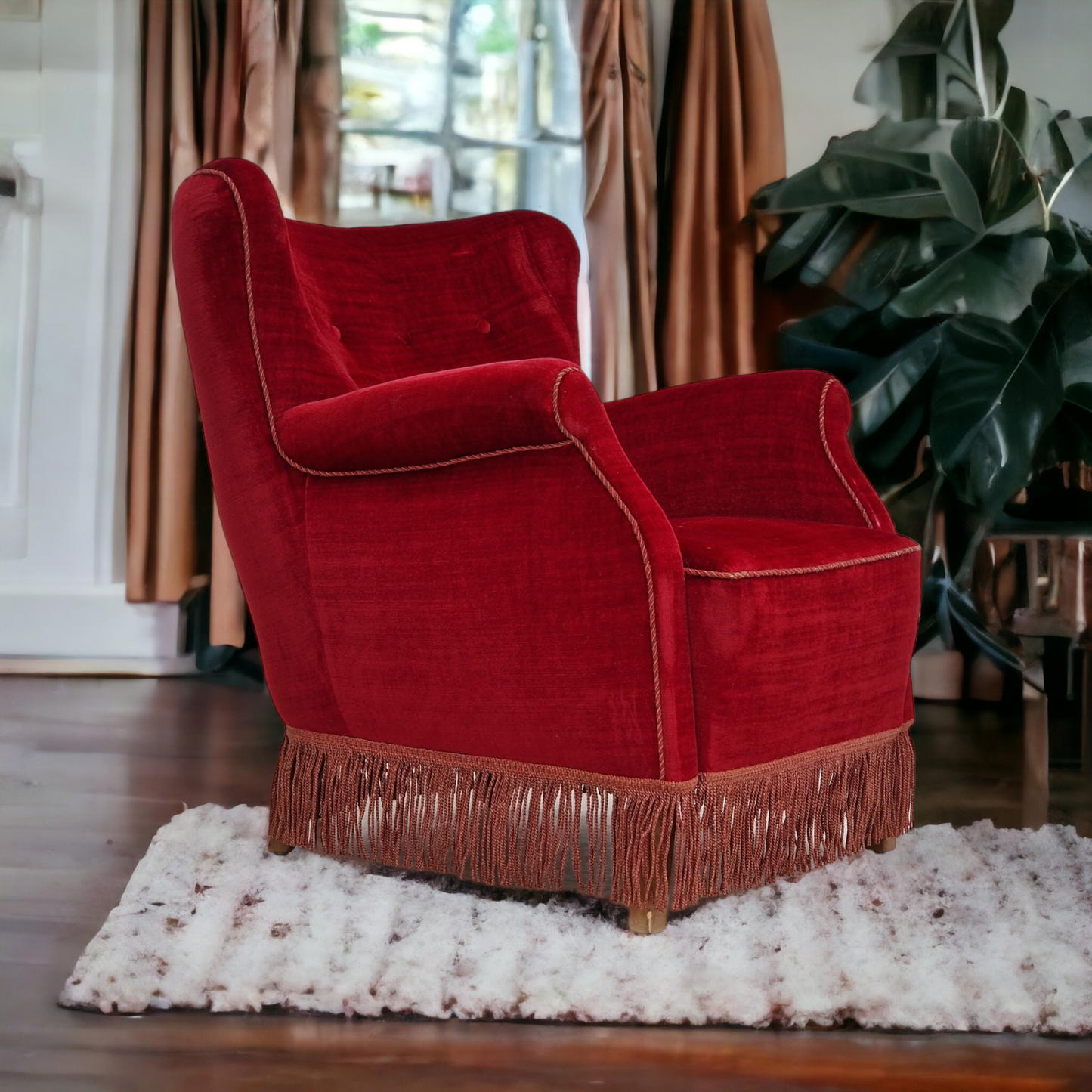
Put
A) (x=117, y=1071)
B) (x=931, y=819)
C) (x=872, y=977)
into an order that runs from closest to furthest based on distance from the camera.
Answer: (x=117, y=1071) → (x=872, y=977) → (x=931, y=819)

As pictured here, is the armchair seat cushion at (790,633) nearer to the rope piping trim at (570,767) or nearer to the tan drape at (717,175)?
the rope piping trim at (570,767)

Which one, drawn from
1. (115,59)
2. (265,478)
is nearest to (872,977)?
(265,478)

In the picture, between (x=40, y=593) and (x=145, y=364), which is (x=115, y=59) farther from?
(x=40, y=593)

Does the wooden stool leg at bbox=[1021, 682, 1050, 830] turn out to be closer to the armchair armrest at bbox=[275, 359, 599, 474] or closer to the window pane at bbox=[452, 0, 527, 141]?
the armchair armrest at bbox=[275, 359, 599, 474]

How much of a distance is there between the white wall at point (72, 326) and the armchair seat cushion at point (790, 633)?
1935 millimetres

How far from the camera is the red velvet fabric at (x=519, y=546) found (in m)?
1.01

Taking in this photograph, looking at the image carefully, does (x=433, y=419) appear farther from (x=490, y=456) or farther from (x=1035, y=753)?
(x=1035, y=753)

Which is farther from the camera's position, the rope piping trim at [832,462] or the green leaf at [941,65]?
the green leaf at [941,65]

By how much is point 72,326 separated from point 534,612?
6.94 feet

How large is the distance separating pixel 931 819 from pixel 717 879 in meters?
0.56

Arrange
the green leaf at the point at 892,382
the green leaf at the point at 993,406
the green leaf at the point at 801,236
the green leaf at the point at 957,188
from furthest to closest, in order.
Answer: the green leaf at the point at 801,236 → the green leaf at the point at 892,382 → the green leaf at the point at 957,188 → the green leaf at the point at 993,406

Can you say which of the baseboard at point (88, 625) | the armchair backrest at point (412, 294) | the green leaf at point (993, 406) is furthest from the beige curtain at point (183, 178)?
the green leaf at point (993, 406)

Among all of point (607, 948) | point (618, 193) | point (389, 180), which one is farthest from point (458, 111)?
point (607, 948)

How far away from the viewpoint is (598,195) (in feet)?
8.54
